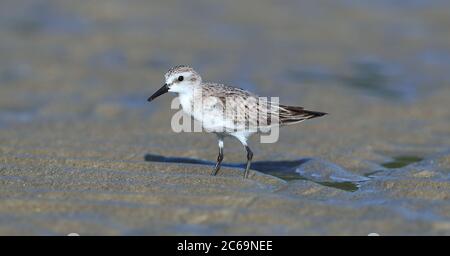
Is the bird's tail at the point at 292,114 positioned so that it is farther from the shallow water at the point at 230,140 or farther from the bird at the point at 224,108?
the shallow water at the point at 230,140

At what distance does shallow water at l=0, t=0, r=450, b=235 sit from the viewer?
278 inches

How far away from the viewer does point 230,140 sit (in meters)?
10.5

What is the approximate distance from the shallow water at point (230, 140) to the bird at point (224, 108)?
54 centimetres

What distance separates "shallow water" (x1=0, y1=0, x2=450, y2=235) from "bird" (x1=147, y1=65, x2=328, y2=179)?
0.54 m

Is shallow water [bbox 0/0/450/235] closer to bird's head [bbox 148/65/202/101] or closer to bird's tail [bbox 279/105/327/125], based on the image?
bird's tail [bbox 279/105/327/125]

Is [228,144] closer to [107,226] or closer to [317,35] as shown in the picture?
[107,226]

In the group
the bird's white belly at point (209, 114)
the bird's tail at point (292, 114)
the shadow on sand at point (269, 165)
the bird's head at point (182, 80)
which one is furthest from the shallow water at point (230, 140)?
the bird's head at point (182, 80)

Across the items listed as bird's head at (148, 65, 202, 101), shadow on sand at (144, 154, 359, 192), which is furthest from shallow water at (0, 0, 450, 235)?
bird's head at (148, 65, 202, 101)

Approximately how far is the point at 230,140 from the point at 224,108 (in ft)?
7.28

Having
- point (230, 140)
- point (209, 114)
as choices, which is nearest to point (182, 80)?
point (209, 114)

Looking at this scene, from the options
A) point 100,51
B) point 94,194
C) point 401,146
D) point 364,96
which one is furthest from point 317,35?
point 94,194

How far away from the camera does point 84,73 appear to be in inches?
522

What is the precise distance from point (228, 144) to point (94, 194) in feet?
10.3

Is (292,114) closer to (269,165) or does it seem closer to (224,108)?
(224,108)
